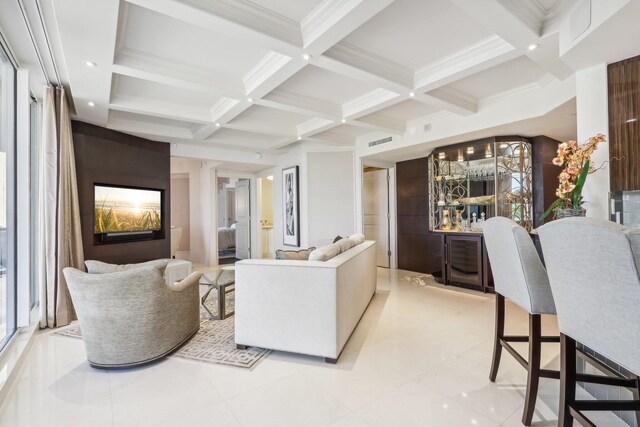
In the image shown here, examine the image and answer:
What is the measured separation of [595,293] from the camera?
1.16 m

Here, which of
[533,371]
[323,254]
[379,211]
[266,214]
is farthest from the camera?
[266,214]

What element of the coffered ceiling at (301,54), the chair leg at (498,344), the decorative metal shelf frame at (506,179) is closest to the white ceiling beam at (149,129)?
the coffered ceiling at (301,54)

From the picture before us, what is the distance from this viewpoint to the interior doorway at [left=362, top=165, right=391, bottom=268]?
254 inches

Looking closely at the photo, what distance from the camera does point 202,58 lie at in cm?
280

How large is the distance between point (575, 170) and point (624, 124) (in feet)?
1.32

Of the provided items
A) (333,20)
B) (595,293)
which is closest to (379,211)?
(333,20)

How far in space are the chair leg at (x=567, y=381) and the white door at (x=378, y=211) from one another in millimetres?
5029

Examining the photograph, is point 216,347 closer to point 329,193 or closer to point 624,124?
point 624,124

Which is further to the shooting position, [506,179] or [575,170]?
[506,179]

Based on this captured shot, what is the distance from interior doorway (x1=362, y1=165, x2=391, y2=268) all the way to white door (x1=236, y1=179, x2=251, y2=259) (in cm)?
292

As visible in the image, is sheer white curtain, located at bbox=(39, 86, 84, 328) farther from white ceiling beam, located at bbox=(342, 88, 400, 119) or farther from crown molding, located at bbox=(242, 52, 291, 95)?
white ceiling beam, located at bbox=(342, 88, 400, 119)

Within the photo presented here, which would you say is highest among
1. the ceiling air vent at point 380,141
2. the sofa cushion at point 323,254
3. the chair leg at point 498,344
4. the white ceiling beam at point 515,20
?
the white ceiling beam at point 515,20

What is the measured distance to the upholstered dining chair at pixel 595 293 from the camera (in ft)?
Answer: 3.32

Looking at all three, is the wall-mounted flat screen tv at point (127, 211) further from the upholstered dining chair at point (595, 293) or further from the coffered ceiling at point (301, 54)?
the upholstered dining chair at point (595, 293)
